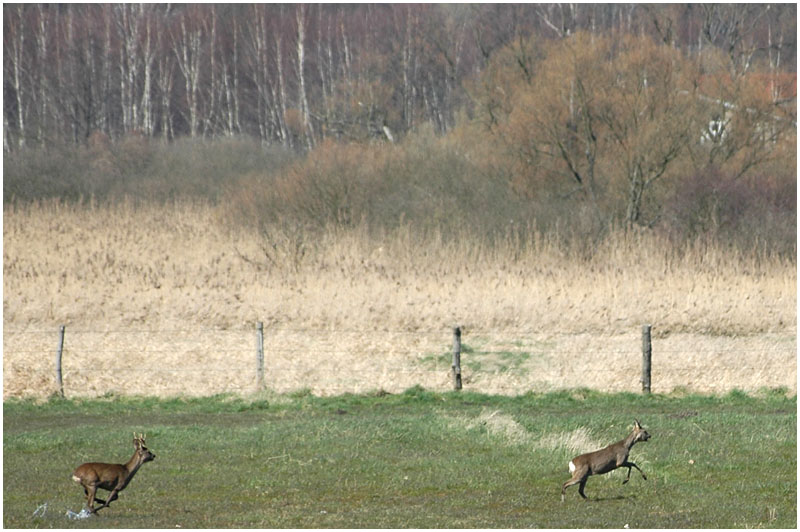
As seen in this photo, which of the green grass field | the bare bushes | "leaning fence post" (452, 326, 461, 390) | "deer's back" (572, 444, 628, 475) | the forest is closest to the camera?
"deer's back" (572, 444, 628, 475)

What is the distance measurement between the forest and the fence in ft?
37.9

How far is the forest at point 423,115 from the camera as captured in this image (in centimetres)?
4103

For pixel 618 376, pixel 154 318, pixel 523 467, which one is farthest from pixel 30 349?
pixel 523 467

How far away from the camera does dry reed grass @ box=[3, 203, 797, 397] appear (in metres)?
22.4

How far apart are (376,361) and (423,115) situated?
148 feet

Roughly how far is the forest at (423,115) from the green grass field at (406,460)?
1860 cm

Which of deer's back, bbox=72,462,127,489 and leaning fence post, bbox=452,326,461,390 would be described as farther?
leaning fence post, bbox=452,326,461,390

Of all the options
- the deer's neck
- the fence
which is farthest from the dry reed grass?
the deer's neck

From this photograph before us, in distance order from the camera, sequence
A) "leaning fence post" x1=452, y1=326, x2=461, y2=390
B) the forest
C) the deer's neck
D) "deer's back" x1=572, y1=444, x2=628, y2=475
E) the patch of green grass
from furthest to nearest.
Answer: the forest < the patch of green grass < "leaning fence post" x1=452, y1=326, x2=461, y2=390 < the deer's neck < "deer's back" x1=572, y1=444, x2=628, y2=475

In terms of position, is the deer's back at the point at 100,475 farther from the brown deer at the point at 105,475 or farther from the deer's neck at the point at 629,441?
the deer's neck at the point at 629,441

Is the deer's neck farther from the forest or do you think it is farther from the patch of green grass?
the forest

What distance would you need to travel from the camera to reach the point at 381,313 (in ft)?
88.9

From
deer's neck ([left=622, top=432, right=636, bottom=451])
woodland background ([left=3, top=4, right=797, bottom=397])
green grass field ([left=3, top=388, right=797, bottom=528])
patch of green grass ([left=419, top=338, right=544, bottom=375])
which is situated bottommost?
green grass field ([left=3, top=388, right=797, bottom=528])

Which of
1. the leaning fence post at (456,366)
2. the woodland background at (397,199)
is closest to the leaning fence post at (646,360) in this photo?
the woodland background at (397,199)
